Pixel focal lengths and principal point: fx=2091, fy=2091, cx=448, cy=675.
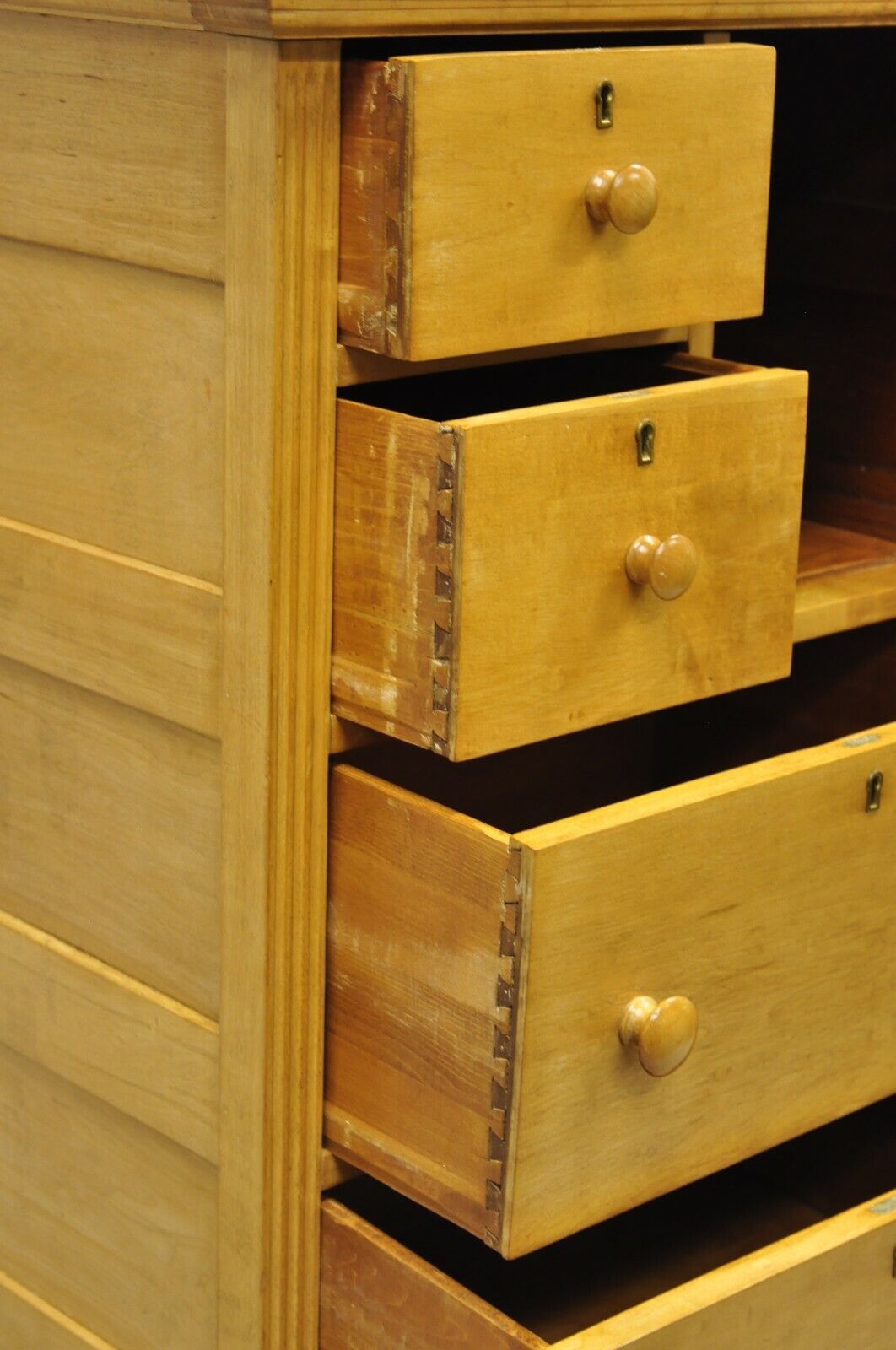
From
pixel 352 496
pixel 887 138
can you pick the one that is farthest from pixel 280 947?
pixel 887 138

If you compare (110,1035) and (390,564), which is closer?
(390,564)

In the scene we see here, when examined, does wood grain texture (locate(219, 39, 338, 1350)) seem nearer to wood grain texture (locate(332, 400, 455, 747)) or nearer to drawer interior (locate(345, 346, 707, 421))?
wood grain texture (locate(332, 400, 455, 747))

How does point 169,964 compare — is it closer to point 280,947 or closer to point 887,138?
point 280,947

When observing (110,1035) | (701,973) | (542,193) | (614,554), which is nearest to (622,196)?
(542,193)

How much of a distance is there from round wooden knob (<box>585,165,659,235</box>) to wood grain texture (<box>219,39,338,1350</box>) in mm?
120

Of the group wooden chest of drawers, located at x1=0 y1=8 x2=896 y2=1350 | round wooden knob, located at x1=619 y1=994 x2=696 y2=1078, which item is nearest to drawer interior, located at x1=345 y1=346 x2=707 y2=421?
wooden chest of drawers, located at x1=0 y1=8 x2=896 y2=1350

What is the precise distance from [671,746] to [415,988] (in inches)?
20.3

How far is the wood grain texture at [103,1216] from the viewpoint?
3.65 feet

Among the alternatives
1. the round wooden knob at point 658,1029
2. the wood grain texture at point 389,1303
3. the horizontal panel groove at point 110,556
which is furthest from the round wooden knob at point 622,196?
the wood grain texture at point 389,1303

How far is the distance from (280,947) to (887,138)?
66 centimetres

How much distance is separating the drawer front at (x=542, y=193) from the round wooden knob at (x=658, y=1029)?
309 mm

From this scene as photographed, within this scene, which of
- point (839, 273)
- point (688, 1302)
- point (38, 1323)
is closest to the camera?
point (688, 1302)

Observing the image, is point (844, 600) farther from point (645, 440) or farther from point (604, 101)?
point (604, 101)

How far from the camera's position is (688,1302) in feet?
3.28
